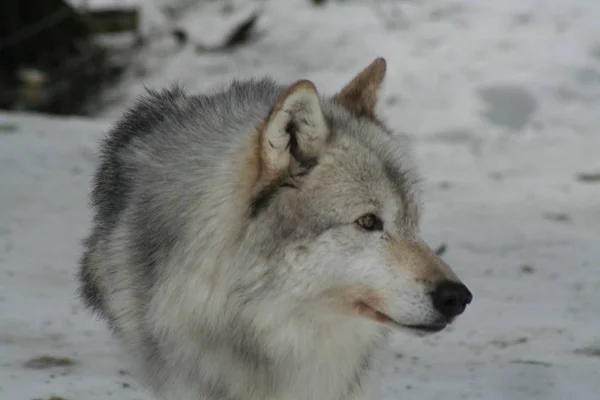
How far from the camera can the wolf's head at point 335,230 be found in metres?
2.84

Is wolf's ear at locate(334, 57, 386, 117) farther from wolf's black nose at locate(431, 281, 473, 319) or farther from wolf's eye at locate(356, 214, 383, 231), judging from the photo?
wolf's black nose at locate(431, 281, 473, 319)


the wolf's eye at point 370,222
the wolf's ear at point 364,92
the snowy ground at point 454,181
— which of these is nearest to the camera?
the wolf's eye at point 370,222

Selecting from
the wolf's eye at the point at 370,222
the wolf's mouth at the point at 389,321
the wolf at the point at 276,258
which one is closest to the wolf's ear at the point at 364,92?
the wolf at the point at 276,258

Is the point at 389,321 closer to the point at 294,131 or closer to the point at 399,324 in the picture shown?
the point at 399,324

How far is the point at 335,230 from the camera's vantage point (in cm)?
290

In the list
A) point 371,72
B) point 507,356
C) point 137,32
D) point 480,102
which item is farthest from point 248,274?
point 137,32

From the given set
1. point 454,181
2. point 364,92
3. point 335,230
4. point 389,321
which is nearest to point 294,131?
point 335,230

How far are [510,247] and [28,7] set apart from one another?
6510 millimetres

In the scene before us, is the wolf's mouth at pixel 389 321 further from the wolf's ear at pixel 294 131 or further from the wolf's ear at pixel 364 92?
the wolf's ear at pixel 364 92

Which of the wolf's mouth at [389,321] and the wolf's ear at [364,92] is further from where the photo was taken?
the wolf's ear at [364,92]

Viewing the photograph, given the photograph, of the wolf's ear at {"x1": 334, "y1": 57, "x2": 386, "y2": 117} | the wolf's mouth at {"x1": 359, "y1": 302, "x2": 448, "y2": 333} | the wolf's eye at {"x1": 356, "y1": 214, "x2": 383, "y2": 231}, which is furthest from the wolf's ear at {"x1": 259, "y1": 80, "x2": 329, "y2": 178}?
the wolf's mouth at {"x1": 359, "y1": 302, "x2": 448, "y2": 333}

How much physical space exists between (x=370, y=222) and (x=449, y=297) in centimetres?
34

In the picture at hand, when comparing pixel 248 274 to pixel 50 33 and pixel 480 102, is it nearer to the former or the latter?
pixel 480 102

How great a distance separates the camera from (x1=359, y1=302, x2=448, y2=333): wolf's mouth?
286 cm
